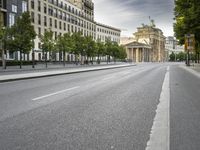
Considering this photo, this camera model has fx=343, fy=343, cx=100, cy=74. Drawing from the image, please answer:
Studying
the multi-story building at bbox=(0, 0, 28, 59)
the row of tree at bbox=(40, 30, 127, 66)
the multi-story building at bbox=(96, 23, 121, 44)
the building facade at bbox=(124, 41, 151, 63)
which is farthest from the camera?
the building facade at bbox=(124, 41, 151, 63)

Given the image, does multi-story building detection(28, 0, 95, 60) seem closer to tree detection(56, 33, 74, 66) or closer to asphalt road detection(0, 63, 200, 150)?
tree detection(56, 33, 74, 66)

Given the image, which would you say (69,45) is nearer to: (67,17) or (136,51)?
(67,17)

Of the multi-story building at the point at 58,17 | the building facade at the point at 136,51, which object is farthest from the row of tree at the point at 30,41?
the building facade at the point at 136,51

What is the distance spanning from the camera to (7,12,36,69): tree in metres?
49.1

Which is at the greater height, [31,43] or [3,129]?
[31,43]

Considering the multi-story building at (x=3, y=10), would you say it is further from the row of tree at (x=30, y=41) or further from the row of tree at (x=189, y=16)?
the row of tree at (x=189, y=16)

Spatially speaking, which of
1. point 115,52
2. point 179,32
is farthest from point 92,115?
point 115,52

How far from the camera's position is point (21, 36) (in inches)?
1940

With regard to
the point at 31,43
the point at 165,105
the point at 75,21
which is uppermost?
the point at 75,21

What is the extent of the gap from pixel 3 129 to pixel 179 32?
116 feet

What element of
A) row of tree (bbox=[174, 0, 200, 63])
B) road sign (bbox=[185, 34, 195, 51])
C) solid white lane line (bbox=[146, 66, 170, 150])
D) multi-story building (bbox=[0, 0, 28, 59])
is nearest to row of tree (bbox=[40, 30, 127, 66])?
multi-story building (bbox=[0, 0, 28, 59])

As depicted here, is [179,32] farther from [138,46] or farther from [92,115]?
A: [138,46]

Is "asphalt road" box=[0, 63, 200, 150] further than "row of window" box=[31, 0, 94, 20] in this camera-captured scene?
No

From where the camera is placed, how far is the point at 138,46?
17162 centimetres
